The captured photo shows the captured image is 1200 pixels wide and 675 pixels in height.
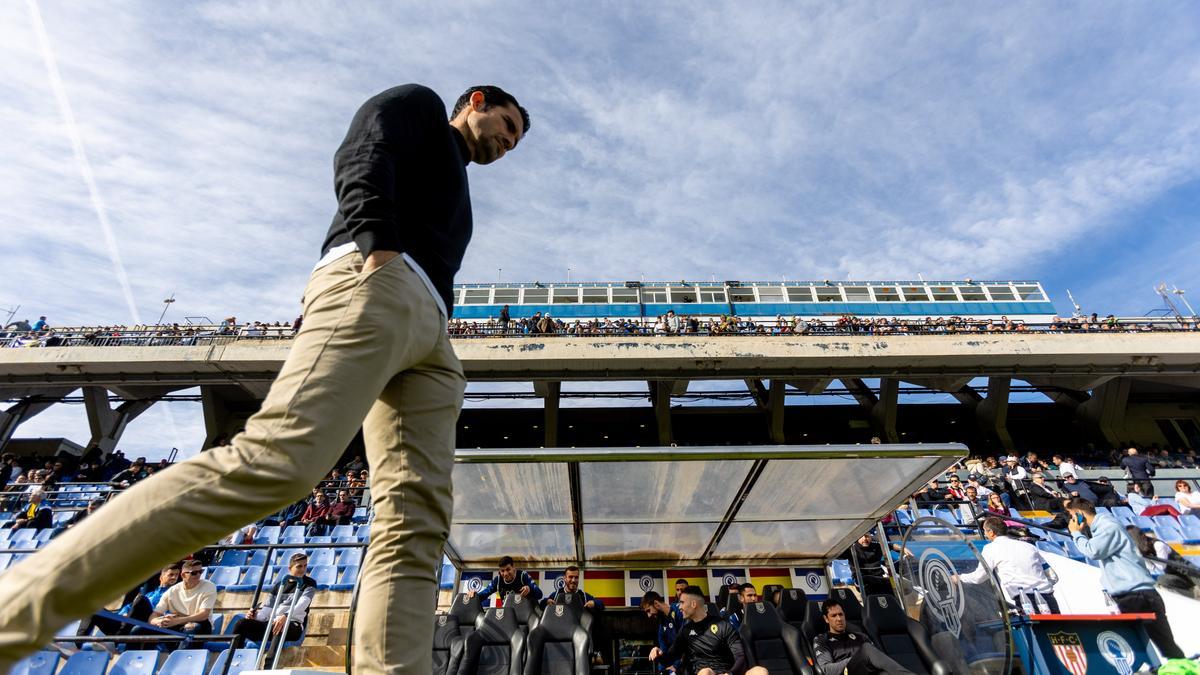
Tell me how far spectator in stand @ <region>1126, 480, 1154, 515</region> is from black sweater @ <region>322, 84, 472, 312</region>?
541 inches

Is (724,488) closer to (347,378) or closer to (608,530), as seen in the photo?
(608,530)

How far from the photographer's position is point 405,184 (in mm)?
1566

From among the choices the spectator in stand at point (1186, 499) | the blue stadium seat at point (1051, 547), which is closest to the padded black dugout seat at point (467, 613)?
the blue stadium seat at point (1051, 547)

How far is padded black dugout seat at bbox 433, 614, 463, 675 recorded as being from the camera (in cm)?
590

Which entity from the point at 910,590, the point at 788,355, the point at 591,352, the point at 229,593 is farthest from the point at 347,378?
the point at 788,355

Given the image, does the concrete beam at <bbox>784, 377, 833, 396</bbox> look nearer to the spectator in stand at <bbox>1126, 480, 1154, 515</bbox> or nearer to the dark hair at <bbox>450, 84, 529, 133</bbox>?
the spectator in stand at <bbox>1126, 480, 1154, 515</bbox>

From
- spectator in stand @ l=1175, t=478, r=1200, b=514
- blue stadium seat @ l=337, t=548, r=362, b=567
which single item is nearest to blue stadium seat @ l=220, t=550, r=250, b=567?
blue stadium seat @ l=337, t=548, r=362, b=567

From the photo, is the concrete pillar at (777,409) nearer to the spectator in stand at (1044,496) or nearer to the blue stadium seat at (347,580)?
the spectator in stand at (1044,496)

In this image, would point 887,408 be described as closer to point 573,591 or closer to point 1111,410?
point 1111,410

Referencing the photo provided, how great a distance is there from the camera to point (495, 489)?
550cm

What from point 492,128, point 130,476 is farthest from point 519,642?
point 130,476

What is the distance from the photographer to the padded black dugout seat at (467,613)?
6.33m

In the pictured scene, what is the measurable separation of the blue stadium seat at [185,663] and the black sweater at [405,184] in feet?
18.0

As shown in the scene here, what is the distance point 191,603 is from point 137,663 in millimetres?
602
